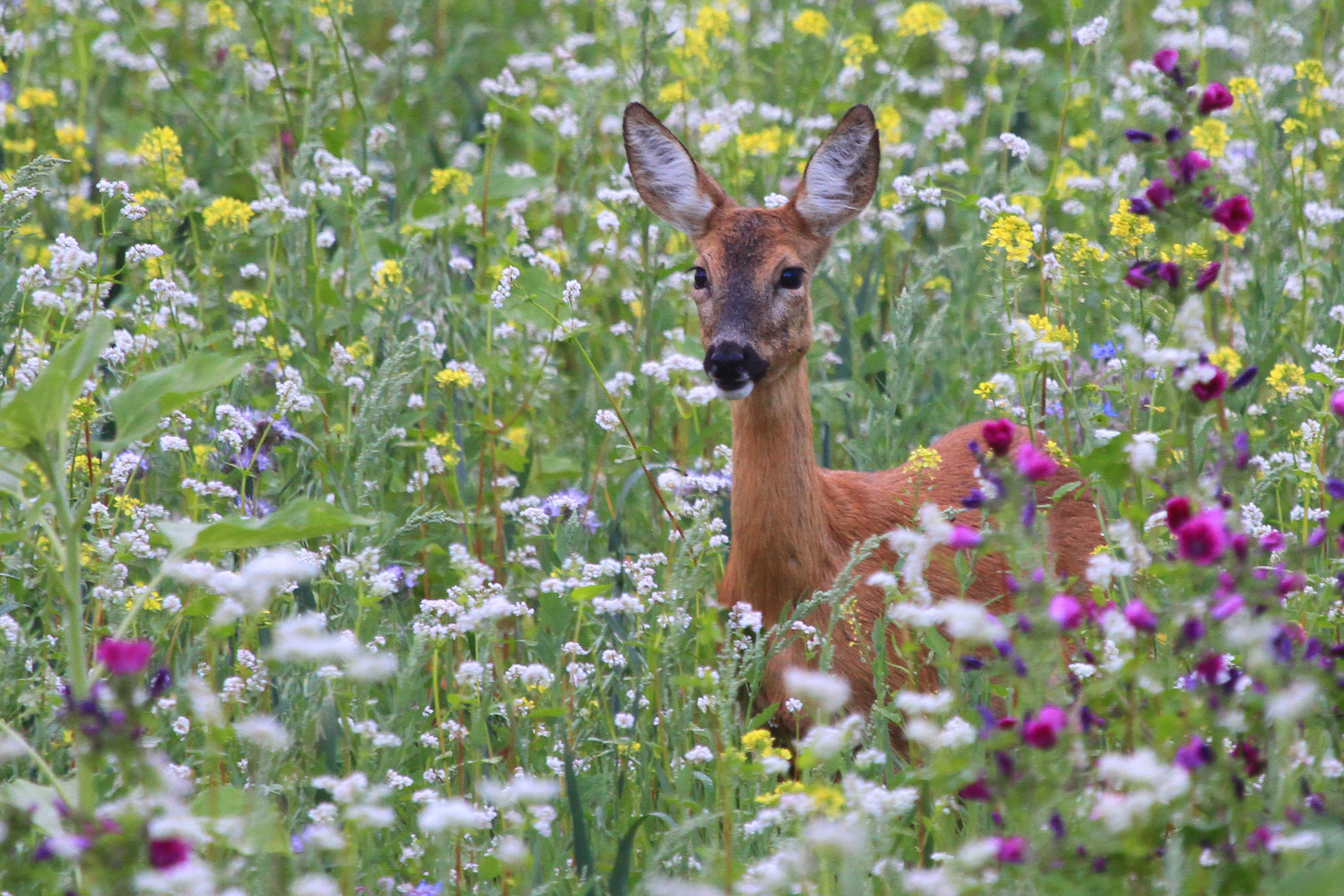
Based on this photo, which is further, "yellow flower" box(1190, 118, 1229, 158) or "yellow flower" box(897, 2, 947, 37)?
"yellow flower" box(897, 2, 947, 37)

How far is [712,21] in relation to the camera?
247 inches

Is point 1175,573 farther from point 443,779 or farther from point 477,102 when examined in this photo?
point 477,102

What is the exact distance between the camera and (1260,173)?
5594 millimetres

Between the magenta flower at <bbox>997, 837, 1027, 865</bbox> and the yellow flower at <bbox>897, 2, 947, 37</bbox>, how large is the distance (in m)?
4.42

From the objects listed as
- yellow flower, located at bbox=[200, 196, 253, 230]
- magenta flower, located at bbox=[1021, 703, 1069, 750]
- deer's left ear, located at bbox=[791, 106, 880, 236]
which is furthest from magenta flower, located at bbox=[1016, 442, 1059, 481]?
yellow flower, located at bbox=[200, 196, 253, 230]

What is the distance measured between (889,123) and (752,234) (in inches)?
79.4

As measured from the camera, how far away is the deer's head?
405 centimetres

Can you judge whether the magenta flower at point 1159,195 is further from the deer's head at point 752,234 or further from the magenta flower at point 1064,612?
the deer's head at point 752,234

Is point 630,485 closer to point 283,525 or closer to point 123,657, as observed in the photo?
point 283,525

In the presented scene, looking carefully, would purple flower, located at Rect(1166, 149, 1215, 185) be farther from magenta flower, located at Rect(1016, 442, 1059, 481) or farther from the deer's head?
the deer's head

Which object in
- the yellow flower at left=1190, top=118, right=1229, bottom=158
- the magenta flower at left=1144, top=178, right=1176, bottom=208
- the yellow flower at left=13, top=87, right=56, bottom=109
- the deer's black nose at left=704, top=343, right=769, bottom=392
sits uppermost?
the yellow flower at left=13, top=87, right=56, bottom=109

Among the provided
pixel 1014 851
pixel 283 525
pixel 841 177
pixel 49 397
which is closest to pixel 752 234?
pixel 841 177

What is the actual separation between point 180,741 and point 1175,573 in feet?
6.89

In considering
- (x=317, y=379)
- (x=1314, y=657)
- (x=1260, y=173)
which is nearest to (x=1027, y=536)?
(x=1314, y=657)
